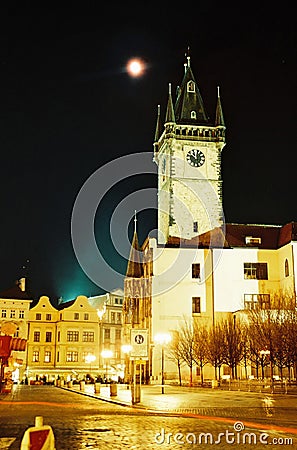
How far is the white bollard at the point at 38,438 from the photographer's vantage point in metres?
Answer: 6.33

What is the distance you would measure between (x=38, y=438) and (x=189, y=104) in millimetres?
74057

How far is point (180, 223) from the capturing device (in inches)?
2771

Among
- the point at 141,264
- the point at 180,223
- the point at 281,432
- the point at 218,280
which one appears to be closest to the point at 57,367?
the point at 141,264

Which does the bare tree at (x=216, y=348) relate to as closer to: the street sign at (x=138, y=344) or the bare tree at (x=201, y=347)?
the bare tree at (x=201, y=347)

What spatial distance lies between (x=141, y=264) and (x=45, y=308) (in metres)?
22.5

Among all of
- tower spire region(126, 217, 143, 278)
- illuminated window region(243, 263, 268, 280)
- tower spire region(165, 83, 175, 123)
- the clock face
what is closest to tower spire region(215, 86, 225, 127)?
the clock face

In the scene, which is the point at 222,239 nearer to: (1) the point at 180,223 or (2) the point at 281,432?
(1) the point at 180,223

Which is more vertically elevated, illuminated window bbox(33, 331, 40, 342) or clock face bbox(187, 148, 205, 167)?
clock face bbox(187, 148, 205, 167)

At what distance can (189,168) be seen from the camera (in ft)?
239

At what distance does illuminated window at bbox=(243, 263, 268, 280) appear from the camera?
6094 centimetres

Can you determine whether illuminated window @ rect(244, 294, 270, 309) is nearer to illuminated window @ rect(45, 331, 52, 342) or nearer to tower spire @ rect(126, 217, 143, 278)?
tower spire @ rect(126, 217, 143, 278)

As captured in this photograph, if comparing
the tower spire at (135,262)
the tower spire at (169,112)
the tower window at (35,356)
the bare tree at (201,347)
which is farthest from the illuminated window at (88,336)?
the bare tree at (201,347)

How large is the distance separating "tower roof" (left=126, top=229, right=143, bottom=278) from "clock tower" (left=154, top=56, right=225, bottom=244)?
310cm

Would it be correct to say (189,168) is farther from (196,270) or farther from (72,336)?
(72,336)
